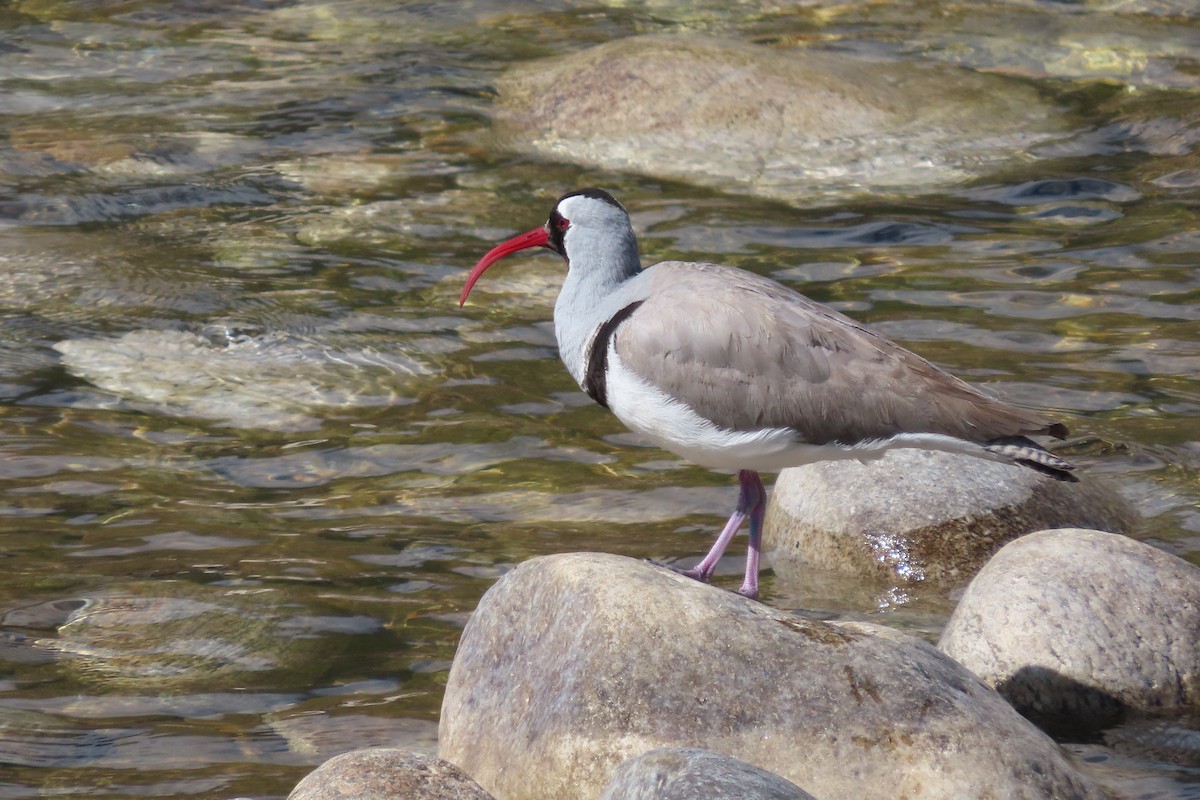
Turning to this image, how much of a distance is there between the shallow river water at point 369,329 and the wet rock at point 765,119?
0.87 feet

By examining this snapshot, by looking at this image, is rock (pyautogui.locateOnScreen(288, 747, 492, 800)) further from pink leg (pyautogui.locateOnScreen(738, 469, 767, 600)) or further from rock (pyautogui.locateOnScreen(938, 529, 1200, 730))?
rock (pyautogui.locateOnScreen(938, 529, 1200, 730))

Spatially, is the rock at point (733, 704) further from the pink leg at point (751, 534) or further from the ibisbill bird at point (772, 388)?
the pink leg at point (751, 534)

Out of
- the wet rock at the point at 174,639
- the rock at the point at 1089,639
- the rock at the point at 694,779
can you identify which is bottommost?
the wet rock at the point at 174,639

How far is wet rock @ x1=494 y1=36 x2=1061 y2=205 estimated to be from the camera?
13.6m

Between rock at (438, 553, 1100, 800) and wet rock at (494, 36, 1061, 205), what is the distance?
796cm

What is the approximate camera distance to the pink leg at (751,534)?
7199 millimetres

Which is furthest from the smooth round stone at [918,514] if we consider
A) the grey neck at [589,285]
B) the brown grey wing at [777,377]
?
the grey neck at [589,285]

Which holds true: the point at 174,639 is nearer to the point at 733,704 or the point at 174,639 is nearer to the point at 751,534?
the point at 751,534

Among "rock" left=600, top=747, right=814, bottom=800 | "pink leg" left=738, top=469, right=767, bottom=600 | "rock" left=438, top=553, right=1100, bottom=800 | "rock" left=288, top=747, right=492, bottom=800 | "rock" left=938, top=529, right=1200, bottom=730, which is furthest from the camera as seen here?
"pink leg" left=738, top=469, right=767, bottom=600

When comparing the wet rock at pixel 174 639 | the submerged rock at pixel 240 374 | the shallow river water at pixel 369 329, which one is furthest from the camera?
the submerged rock at pixel 240 374

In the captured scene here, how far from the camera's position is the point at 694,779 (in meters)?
4.56

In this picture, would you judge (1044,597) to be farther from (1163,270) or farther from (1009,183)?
(1009,183)

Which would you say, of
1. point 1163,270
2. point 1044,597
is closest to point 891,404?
point 1044,597

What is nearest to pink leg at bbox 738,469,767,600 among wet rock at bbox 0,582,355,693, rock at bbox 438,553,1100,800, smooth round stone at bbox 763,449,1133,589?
smooth round stone at bbox 763,449,1133,589
